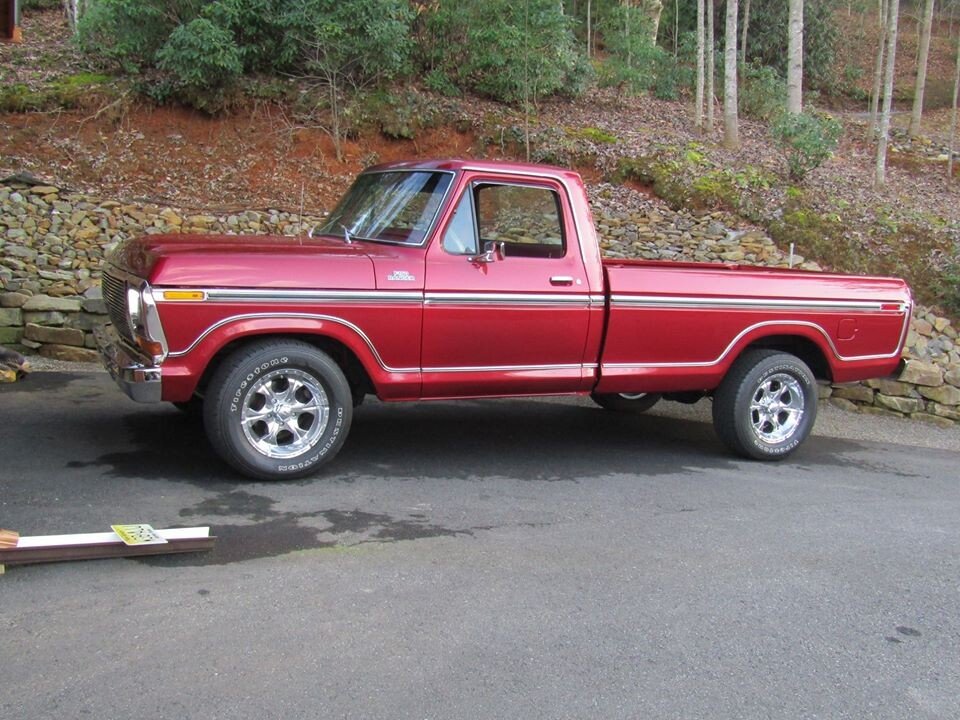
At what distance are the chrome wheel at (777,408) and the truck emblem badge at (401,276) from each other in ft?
9.55

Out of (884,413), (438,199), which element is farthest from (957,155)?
(438,199)

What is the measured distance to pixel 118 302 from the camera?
5.71 meters

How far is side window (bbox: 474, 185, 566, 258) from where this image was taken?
633 centimetres

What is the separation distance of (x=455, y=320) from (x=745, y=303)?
2.31m

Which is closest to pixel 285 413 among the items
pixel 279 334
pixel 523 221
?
pixel 279 334

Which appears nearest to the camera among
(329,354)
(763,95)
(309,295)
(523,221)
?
(309,295)

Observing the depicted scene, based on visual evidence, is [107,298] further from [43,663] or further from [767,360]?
[767,360]

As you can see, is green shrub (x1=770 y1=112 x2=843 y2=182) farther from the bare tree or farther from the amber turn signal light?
the bare tree

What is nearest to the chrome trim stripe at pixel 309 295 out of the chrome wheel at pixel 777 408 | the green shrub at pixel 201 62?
the chrome wheel at pixel 777 408

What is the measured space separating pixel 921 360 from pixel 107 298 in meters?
8.40

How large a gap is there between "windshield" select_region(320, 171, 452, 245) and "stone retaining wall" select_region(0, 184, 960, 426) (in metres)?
3.13

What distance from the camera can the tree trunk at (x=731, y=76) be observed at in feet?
51.1

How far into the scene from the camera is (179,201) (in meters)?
11.2

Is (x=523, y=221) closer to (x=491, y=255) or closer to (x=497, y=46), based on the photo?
(x=491, y=255)
